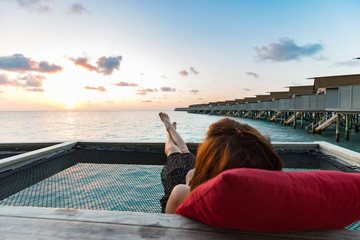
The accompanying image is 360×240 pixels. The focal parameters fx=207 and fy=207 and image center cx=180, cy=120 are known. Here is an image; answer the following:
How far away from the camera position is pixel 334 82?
2192 centimetres

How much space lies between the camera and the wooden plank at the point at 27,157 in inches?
83.6

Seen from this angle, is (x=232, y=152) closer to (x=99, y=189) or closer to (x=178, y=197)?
(x=178, y=197)

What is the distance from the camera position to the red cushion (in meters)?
0.63

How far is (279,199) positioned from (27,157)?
2.76 metres

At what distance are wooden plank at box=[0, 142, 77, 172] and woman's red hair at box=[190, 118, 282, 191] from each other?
2.21 m

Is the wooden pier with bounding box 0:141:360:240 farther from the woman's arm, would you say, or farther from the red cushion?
the woman's arm

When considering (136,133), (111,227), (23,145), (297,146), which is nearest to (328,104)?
(136,133)

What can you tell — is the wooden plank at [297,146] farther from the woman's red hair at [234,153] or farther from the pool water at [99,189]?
the woman's red hair at [234,153]

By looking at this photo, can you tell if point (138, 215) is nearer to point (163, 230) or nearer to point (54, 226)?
point (163, 230)

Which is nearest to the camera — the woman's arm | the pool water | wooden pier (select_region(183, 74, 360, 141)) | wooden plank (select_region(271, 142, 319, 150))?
the woman's arm

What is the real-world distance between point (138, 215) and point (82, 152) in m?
2.75

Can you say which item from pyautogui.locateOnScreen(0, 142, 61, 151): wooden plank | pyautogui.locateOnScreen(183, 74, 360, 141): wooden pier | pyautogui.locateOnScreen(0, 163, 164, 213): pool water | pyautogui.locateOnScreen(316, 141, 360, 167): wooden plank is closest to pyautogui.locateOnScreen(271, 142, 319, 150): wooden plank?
pyautogui.locateOnScreen(316, 141, 360, 167): wooden plank

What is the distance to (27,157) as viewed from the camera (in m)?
2.42

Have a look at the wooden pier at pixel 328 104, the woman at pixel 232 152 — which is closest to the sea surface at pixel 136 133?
the woman at pixel 232 152
